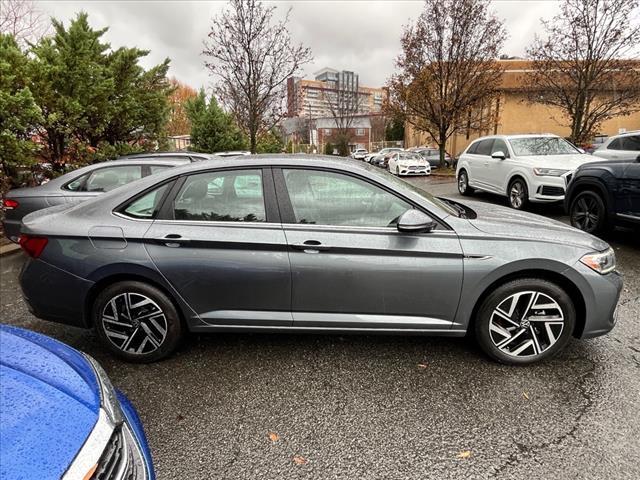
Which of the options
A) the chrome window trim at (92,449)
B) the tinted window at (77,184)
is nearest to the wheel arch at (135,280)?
the chrome window trim at (92,449)

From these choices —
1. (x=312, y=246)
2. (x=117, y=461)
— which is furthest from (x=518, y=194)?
(x=117, y=461)

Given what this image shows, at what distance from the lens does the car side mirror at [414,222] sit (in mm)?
2592

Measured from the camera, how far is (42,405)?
1.40 meters

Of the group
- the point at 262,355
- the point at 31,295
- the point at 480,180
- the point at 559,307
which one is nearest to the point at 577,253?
the point at 559,307

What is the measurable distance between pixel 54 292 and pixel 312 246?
2.03 m

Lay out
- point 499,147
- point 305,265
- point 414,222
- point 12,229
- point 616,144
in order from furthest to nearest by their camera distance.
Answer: point 499,147 < point 616,144 < point 12,229 < point 305,265 < point 414,222

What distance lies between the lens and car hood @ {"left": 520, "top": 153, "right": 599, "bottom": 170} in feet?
25.9

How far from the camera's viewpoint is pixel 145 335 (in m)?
2.95

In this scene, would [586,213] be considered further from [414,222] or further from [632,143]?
[414,222]

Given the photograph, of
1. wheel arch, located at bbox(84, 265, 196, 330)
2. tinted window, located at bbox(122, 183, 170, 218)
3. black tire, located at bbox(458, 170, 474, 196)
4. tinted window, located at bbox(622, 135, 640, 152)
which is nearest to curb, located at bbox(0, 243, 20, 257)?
wheel arch, located at bbox(84, 265, 196, 330)

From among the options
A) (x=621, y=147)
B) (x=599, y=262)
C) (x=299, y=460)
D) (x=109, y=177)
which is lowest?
(x=299, y=460)

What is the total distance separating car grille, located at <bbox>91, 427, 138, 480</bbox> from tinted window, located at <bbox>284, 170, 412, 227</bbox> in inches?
67.2

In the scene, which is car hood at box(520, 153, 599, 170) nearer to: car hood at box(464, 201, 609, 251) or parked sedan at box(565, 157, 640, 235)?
parked sedan at box(565, 157, 640, 235)

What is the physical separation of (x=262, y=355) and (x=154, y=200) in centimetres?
149
